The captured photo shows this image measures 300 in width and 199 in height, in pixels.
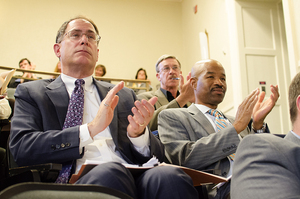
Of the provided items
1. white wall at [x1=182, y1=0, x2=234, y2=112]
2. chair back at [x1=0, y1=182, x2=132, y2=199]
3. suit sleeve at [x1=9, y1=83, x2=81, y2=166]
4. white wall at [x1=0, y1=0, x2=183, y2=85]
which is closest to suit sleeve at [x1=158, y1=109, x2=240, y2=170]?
suit sleeve at [x1=9, y1=83, x2=81, y2=166]

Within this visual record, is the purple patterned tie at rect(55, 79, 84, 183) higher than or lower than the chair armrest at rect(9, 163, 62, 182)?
higher

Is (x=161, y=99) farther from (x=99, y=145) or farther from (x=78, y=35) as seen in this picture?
(x=99, y=145)

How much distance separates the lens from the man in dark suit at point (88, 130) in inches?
37.2

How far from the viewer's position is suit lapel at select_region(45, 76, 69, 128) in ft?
4.24

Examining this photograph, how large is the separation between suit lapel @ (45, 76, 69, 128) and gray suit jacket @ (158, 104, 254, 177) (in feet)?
1.95

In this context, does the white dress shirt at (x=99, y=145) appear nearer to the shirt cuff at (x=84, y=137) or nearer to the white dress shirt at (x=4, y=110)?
the shirt cuff at (x=84, y=137)

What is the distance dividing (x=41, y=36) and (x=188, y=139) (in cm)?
598

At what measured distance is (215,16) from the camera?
5559mm

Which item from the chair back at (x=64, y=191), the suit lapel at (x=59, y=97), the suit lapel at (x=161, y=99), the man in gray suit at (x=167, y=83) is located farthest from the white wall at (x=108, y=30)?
the chair back at (x=64, y=191)

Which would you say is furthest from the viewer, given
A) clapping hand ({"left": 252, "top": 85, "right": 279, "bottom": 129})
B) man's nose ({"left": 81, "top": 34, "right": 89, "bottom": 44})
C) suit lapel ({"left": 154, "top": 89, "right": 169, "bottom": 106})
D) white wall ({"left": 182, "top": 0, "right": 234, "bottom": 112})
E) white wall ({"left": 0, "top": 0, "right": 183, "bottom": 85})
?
white wall ({"left": 0, "top": 0, "right": 183, "bottom": 85})

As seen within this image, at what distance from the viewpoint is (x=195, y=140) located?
1629 mm

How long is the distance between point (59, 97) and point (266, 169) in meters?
0.96

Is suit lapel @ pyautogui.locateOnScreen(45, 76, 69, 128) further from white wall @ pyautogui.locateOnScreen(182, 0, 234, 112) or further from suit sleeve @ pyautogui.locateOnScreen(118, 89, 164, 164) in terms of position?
white wall @ pyautogui.locateOnScreen(182, 0, 234, 112)

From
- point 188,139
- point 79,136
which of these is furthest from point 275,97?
point 79,136
